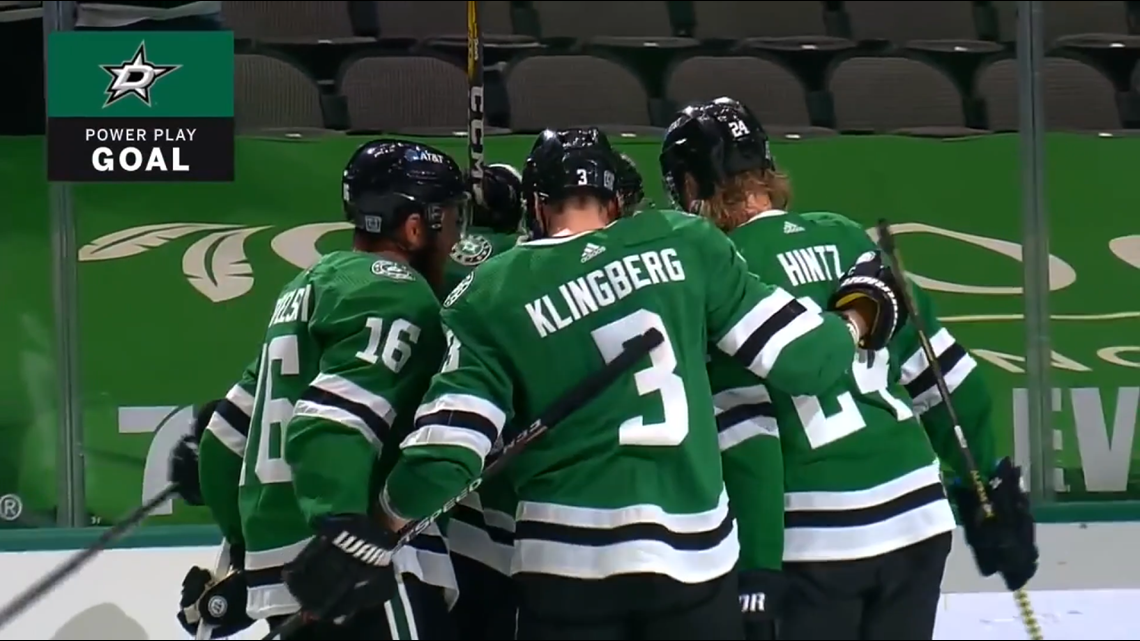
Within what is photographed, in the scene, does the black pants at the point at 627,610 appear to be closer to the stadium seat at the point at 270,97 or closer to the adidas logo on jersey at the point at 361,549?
the adidas logo on jersey at the point at 361,549

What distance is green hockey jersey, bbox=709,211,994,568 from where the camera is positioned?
205 cm

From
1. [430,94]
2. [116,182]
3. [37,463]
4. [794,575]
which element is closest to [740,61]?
[430,94]

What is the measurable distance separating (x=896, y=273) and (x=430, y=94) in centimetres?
208

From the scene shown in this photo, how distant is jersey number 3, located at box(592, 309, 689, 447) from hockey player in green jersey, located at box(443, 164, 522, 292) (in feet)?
1.34

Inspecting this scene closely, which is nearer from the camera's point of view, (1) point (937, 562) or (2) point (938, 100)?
(1) point (937, 562)

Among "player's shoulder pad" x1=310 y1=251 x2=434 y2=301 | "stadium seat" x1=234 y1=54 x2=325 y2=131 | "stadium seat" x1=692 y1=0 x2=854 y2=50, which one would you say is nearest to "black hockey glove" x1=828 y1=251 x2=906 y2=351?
"player's shoulder pad" x1=310 y1=251 x2=434 y2=301

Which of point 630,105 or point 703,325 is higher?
point 630,105

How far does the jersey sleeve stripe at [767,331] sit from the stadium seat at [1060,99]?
2147mm

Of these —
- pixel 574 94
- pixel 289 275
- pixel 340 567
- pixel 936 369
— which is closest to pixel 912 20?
pixel 574 94

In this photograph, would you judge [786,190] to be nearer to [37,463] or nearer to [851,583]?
[851,583]

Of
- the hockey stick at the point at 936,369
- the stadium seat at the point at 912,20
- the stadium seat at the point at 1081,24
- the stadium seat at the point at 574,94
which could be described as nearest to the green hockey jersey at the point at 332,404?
the hockey stick at the point at 936,369

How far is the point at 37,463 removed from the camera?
3.71 meters

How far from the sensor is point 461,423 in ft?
6.04

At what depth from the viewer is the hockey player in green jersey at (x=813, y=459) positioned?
6.68 feet
